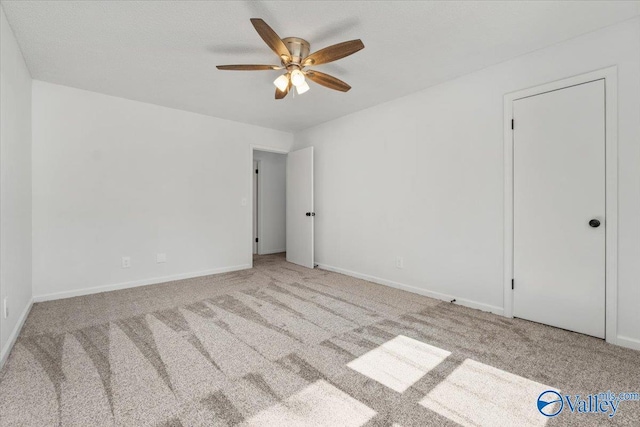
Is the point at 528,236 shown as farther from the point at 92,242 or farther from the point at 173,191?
the point at 92,242

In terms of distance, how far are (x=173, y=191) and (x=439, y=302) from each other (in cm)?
365

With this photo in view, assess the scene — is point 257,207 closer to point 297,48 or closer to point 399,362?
point 297,48

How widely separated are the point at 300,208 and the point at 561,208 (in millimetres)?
3500

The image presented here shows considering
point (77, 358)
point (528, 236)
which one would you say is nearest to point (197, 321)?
point (77, 358)

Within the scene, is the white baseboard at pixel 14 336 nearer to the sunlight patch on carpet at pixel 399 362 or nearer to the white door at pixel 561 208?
the sunlight patch on carpet at pixel 399 362

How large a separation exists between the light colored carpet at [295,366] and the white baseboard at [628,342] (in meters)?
0.09

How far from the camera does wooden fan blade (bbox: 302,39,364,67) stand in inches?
76.2

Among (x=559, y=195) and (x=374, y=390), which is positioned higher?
(x=559, y=195)

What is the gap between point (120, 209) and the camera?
3533 millimetres

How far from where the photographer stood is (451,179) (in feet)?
10.0

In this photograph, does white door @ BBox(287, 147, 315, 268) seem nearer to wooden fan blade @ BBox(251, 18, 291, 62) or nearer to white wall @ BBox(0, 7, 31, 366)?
wooden fan blade @ BBox(251, 18, 291, 62)

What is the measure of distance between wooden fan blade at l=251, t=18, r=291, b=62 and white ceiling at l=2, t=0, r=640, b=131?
20cm

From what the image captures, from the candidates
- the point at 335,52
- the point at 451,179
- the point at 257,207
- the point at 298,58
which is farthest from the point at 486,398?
the point at 257,207

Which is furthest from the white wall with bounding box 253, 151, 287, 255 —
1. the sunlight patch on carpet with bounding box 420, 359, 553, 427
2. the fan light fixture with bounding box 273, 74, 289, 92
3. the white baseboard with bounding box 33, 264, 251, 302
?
the sunlight patch on carpet with bounding box 420, 359, 553, 427
